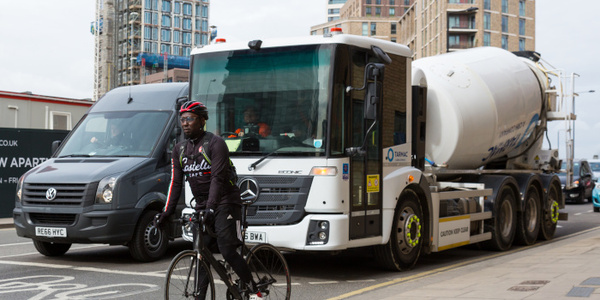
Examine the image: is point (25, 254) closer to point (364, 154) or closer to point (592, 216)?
point (364, 154)

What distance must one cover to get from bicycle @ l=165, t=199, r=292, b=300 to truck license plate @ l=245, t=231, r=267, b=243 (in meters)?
2.10

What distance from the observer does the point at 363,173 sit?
9.16 m

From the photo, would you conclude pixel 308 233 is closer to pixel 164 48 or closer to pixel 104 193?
pixel 104 193

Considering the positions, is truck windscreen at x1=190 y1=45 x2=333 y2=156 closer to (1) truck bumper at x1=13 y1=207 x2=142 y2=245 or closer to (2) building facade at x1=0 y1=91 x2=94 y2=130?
(1) truck bumper at x1=13 y1=207 x2=142 y2=245

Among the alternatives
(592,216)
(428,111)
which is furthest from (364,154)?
(592,216)

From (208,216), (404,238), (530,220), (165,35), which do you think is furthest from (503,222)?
(165,35)

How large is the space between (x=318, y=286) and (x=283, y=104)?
211 cm

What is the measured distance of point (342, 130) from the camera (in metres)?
8.89

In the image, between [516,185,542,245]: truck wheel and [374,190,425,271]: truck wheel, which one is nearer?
[374,190,425,271]: truck wheel

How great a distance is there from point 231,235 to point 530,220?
9378mm

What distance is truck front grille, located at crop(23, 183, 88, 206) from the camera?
1016 cm

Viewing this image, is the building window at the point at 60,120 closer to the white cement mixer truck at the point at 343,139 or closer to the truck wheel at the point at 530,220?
the white cement mixer truck at the point at 343,139

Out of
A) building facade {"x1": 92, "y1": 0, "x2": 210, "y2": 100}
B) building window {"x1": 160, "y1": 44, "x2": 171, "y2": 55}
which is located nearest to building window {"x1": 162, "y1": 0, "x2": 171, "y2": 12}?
building facade {"x1": 92, "y1": 0, "x2": 210, "y2": 100}

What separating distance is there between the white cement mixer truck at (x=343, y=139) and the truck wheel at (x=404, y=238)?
0.01 m
